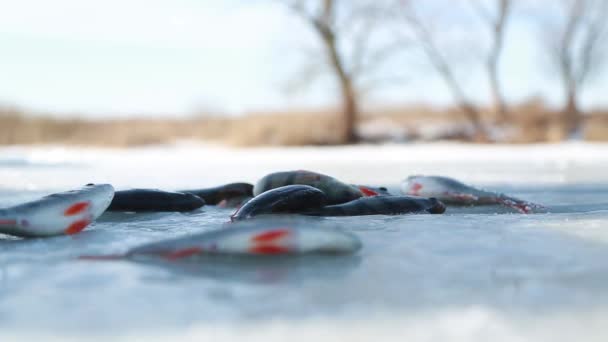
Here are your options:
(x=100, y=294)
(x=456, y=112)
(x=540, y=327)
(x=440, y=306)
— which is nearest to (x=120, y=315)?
(x=100, y=294)

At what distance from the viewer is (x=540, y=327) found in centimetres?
112

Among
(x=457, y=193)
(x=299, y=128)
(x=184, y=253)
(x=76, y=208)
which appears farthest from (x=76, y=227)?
(x=299, y=128)

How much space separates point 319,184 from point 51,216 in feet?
4.65

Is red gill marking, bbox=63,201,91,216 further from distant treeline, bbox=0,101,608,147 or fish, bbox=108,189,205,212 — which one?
distant treeline, bbox=0,101,608,147

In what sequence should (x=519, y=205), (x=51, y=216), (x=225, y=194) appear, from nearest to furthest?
(x=51, y=216) < (x=519, y=205) < (x=225, y=194)

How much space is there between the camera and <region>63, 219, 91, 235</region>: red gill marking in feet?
7.26

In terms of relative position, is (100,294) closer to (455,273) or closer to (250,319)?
(250,319)

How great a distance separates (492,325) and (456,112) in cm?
1633

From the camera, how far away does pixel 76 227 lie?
2.25 m

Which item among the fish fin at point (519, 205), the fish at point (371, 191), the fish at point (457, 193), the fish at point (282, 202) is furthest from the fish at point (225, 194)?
the fish fin at point (519, 205)

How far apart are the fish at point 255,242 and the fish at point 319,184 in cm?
134

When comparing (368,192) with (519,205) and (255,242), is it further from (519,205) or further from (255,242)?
(255,242)

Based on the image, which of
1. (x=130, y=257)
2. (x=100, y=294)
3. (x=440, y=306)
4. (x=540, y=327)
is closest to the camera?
(x=540, y=327)

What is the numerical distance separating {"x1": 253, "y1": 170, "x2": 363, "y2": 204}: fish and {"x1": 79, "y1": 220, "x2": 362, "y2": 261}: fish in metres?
1.34
